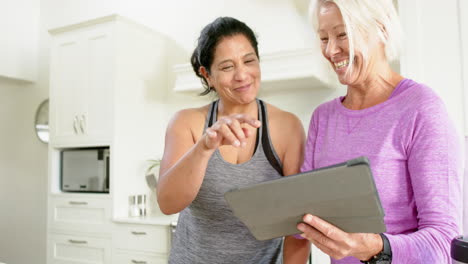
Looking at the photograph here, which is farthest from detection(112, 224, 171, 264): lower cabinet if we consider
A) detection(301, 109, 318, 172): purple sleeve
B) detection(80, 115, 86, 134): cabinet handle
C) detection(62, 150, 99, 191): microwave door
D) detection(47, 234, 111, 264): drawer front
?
detection(301, 109, 318, 172): purple sleeve

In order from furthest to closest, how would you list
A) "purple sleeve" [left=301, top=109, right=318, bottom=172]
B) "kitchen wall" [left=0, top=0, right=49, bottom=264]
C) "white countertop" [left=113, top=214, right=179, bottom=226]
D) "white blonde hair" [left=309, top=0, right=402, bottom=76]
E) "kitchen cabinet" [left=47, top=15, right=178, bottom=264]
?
"kitchen wall" [left=0, top=0, right=49, bottom=264], "kitchen cabinet" [left=47, top=15, right=178, bottom=264], "white countertop" [left=113, top=214, right=179, bottom=226], "purple sleeve" [left=301, top=109, right=318, bottom=172], "white blonde hair" [left=309, top=0, right=402, bottom=76]

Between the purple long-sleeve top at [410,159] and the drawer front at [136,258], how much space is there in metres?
2.10

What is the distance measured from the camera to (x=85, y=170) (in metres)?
3.31

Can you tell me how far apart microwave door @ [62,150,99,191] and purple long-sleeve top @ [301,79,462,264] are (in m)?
2.62

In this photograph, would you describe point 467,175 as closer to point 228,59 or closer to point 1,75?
point 228,59

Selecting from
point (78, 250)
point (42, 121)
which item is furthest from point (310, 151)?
point (42, 121)

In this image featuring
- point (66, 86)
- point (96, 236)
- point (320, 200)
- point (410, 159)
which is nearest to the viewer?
point (320, 200)

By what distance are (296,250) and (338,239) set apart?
1.46ft

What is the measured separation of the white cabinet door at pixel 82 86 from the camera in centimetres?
318

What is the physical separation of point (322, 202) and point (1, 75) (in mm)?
4194

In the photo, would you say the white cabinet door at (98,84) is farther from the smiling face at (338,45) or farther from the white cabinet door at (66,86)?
the smiling face at (338,45)

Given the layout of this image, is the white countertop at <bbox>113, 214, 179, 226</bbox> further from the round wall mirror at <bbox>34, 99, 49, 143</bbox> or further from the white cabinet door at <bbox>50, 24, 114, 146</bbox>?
the round wall mirror at <bbox>34, 99, 49, 143</bbox>

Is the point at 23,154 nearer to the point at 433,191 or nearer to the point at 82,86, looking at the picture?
the point at 82,86

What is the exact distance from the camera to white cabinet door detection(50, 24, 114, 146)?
3178 mm
